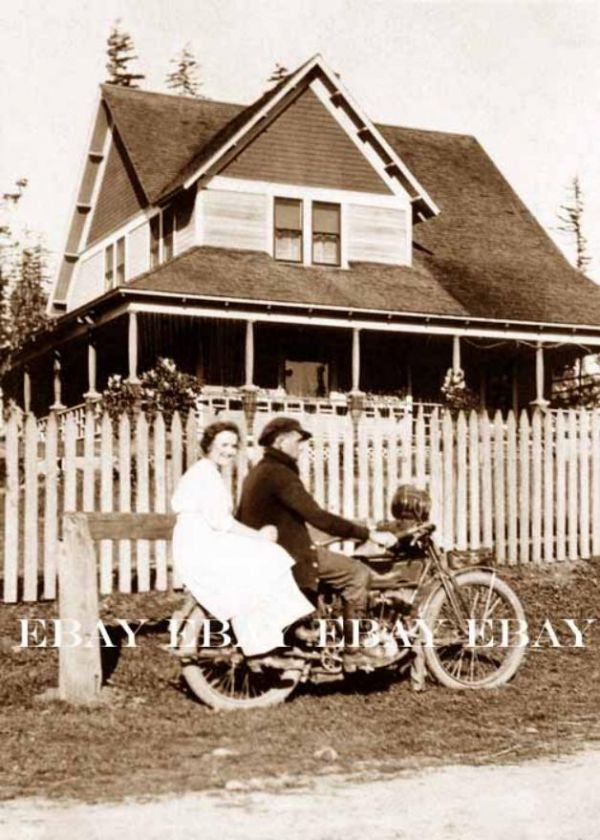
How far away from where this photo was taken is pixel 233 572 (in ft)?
25.4

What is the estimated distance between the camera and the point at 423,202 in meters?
29.3

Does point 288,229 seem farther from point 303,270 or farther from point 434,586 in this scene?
point 434,586

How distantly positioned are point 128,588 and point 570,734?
4.33m

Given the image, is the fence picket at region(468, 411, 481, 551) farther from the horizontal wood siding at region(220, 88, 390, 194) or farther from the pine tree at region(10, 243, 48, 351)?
the pine tree at region(10, 243, 48, 351)

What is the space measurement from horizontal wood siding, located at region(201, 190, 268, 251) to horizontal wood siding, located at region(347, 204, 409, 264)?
2062 mm

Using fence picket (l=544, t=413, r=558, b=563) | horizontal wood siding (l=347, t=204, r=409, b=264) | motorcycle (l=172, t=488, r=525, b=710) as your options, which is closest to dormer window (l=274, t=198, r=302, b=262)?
horizontal wood siding (l=347, t=204, r=409, b=264)

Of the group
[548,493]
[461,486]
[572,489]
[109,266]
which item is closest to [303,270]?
[109,266]

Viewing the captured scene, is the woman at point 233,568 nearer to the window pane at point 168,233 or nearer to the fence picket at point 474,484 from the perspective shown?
the fence picket at point 474,484

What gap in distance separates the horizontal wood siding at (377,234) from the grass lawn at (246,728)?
65.1 ft

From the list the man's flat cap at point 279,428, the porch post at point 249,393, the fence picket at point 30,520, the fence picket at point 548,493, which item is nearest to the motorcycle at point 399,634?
the man's flat cap at point 279,428

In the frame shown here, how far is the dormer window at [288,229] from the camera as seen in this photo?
28125 millimetres

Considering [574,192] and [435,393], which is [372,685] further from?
[574,192]

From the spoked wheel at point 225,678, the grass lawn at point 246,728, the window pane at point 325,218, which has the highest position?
the window pane at point 325,218

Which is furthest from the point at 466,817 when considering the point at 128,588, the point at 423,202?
the point at 423,202
